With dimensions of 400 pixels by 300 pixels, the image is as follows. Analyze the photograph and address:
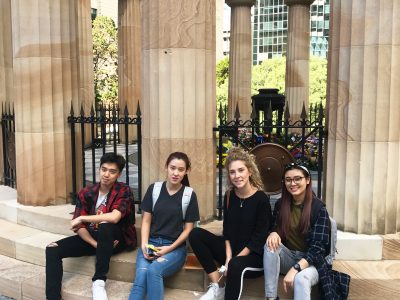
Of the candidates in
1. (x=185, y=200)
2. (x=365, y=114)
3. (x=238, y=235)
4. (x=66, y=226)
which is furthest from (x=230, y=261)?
(x=66, y=226)

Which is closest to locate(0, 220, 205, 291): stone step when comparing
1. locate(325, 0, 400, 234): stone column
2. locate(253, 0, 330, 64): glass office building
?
locate(325, 0, 400, 234): stone column

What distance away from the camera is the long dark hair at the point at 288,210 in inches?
169

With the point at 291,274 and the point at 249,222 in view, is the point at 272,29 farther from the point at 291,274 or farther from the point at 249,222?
the point at 291,274

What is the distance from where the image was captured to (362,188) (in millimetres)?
5164

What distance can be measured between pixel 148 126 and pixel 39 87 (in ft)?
6.39

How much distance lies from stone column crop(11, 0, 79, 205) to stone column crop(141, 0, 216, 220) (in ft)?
5.44

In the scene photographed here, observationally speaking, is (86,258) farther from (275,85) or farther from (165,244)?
(275,85)

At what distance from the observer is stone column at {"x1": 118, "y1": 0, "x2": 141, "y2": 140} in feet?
58.8

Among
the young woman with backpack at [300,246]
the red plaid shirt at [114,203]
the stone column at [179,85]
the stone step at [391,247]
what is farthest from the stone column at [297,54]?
the young woman with backpack at [300,246]

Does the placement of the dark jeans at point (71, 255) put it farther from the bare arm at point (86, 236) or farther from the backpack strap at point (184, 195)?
the backpack strap at point (184, 195)

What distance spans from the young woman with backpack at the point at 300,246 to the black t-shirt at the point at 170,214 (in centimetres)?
86

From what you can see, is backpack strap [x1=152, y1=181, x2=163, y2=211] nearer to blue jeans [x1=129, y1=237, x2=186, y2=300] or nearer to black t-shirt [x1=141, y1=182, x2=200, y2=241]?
black t-shirt [x1=141, y1=182, x2=200, y2=241]

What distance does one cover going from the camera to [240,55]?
63.9ft

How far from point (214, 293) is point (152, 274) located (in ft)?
2.00
